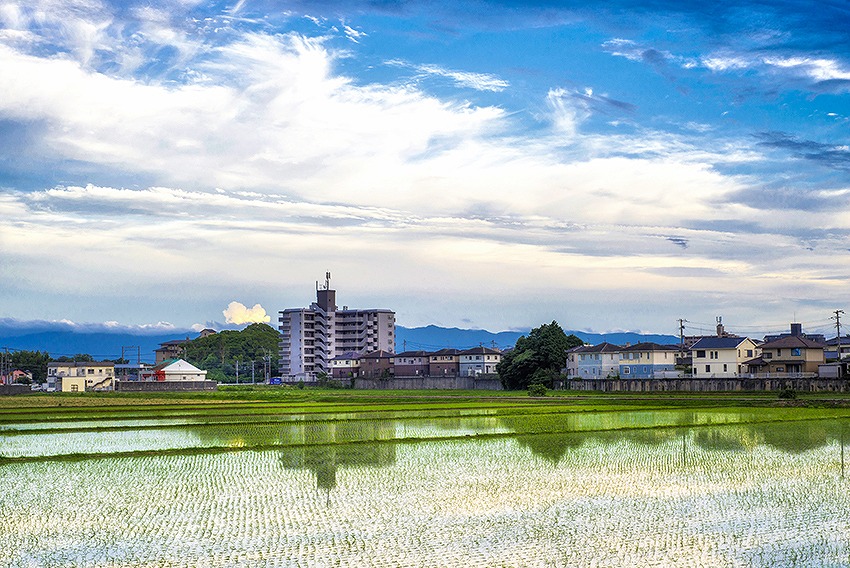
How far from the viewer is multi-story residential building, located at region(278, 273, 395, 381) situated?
11944 cm

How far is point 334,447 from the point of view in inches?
966

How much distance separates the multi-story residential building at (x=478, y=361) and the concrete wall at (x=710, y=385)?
2563cm

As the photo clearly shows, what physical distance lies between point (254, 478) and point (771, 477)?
35.4 feet

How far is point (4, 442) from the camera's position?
27.1 m

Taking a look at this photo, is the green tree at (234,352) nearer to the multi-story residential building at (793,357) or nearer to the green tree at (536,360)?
the green tree at (536,360)

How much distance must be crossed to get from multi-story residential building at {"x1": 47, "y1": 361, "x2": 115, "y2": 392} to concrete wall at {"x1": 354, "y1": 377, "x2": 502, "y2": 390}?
2513 centimetres

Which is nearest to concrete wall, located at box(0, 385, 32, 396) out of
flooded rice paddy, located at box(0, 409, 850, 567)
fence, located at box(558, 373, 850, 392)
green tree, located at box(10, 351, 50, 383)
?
green tree, located at box(10, 351, 50, 383)

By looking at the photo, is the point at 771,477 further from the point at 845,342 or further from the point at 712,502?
the point at 845,342

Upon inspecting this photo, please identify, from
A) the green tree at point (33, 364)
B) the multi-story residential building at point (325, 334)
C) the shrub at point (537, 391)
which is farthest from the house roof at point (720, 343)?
the green tree at point (33, 364)

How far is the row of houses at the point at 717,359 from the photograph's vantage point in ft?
201

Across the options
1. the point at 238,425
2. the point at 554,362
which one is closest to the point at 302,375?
the point at 554,362

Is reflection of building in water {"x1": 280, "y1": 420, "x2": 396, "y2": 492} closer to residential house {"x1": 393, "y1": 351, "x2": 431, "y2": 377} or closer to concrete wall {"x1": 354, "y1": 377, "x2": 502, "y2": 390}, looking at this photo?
concrete wall {"x1": 354, "y1": 377, "x2": 502, "y2": 390}

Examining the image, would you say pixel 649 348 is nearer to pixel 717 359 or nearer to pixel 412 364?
pixel 717 359

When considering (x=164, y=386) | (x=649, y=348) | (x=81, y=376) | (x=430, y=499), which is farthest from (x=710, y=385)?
(x=81, y=376)
